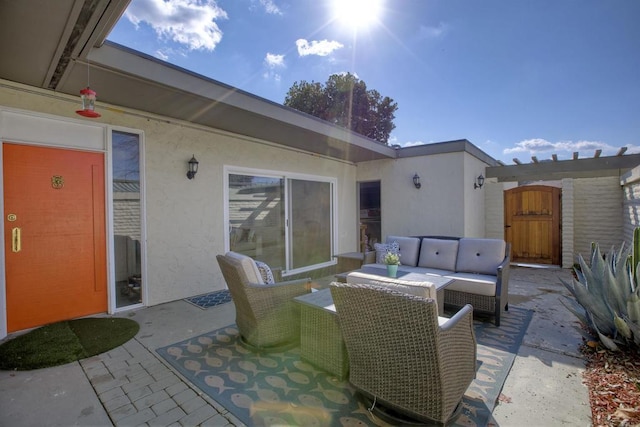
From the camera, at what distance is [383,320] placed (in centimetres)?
175

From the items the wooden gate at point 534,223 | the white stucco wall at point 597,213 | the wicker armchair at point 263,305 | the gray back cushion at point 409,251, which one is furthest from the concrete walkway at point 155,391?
the white stucco wall at point 597,213

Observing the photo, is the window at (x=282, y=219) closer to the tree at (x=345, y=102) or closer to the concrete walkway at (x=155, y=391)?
the concrete walkway at (x=155, y=391)

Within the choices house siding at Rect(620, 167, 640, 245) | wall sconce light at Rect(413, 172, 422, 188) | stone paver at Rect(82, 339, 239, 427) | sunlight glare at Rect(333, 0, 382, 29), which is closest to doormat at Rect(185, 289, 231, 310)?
stone paver at Rect(82, 339, 239, 427)

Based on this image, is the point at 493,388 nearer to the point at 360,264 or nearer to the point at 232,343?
the point at 232,343

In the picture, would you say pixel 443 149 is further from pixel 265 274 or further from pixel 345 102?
pixel 345 102

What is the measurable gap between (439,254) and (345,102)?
38.8ft

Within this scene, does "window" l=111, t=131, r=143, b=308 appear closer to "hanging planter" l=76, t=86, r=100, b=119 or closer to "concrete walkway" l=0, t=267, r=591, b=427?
"concrete walkway" l=0, t=267, r=591, b=427

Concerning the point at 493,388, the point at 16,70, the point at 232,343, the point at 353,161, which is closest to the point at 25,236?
the point at 16,70

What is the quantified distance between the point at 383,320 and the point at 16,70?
4.18m

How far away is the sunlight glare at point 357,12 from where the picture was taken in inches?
182

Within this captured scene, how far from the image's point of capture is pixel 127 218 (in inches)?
162

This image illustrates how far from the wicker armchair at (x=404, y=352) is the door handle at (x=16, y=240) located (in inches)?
148

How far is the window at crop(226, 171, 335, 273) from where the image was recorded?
5.43 meters

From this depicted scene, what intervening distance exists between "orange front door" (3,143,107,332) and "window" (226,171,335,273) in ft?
6.43
